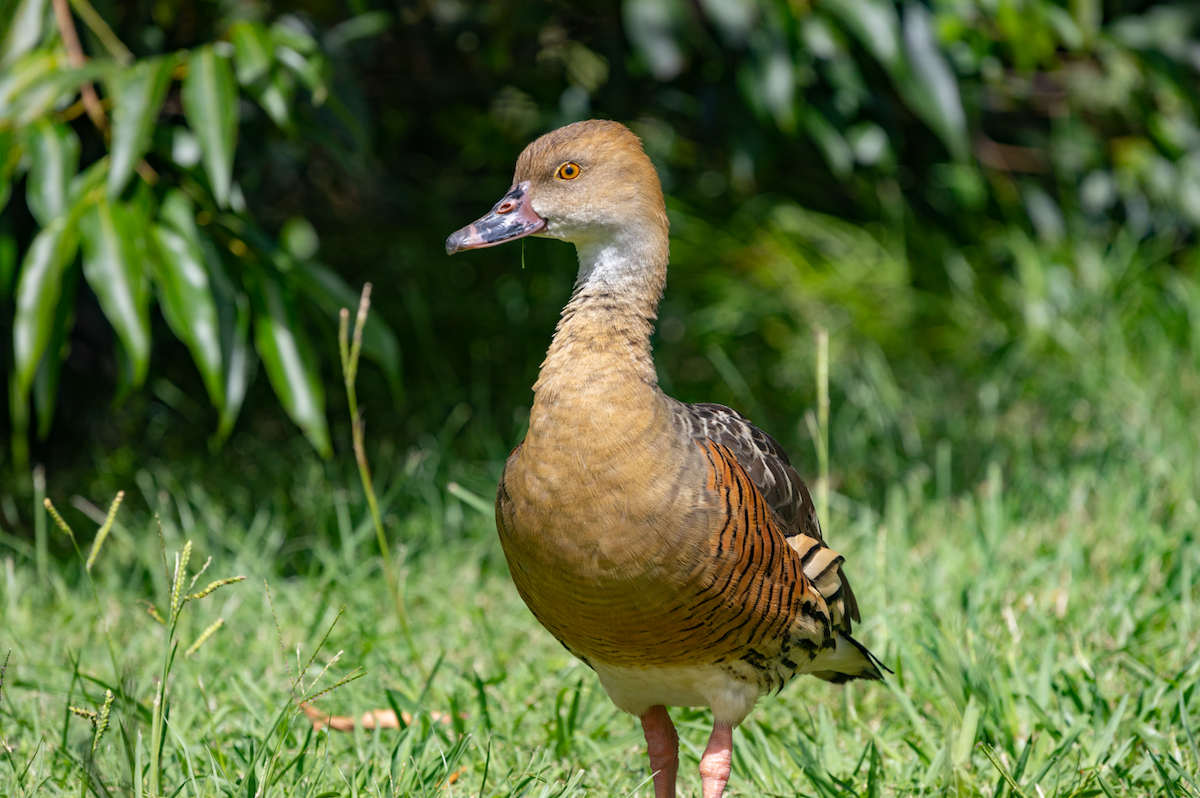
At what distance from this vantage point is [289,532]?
4.10 metres

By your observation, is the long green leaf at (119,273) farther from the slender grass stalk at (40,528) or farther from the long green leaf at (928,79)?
the long green leaf at (928,79)

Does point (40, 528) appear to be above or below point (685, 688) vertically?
above

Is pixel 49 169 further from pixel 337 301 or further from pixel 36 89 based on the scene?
pixel 337 301

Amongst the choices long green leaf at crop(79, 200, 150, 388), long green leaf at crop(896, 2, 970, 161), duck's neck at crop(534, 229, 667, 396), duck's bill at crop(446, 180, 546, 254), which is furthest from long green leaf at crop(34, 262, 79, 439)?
long green leaf at crop(896, 2, 970, 161)

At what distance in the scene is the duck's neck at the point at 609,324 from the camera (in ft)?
7.73

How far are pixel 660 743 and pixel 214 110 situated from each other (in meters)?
1.89

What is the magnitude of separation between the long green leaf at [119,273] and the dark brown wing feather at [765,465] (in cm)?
135

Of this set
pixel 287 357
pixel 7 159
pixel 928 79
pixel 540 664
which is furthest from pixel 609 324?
pixel 928 79

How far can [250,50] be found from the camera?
9.91 feet

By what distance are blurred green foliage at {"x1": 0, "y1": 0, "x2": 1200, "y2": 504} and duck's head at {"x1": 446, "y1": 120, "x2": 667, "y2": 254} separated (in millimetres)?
832

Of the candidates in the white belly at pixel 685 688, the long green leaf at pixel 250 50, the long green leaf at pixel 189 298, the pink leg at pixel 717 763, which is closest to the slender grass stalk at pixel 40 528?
the long green leaf at pixel 189 298

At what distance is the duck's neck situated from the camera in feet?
7.73

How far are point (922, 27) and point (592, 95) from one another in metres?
1.46

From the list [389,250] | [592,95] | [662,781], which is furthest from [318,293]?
[389,250]
